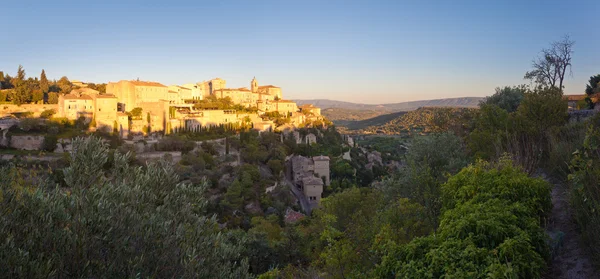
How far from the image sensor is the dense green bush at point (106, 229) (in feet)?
13.0

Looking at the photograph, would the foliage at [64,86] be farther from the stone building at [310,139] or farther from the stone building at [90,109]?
the stone building at [310,139]

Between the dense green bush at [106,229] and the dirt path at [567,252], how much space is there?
5067 mm

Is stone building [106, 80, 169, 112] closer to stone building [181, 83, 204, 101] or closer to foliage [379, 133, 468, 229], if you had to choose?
stone building [181, 83, 204, 101]

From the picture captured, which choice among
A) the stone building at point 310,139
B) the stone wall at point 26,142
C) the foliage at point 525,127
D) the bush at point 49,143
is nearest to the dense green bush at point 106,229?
the foliage at point 525,127

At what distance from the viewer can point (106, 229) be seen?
14.1ft

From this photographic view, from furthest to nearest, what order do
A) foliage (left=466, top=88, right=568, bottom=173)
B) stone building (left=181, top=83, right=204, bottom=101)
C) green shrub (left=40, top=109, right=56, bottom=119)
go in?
stone building (left=181, top=83, right=204, bottom=101), green shrub (left=40, top=109, right=56, bottom=119), foliage (left=466, top=88, right=568, bottom=173)

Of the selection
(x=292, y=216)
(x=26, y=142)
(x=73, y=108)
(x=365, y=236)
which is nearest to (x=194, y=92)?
(x=73, y=108)

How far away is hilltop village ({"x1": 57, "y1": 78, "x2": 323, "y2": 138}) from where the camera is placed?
3625 cm

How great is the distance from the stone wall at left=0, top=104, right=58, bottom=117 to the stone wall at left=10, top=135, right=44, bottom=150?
6.00 metres

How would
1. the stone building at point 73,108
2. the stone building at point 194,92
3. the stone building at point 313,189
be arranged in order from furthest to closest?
the stone building at point 194,92 → the stone building at point 73,108 → the stone building at point 313,189

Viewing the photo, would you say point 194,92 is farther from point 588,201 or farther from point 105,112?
point 588,201

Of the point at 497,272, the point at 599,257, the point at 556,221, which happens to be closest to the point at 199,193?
the point at 497,272

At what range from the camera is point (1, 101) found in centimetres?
3625

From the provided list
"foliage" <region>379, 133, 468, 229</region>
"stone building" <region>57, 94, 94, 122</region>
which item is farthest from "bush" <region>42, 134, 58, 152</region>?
"foliage" <region>379, 133, 468, 229</region>
